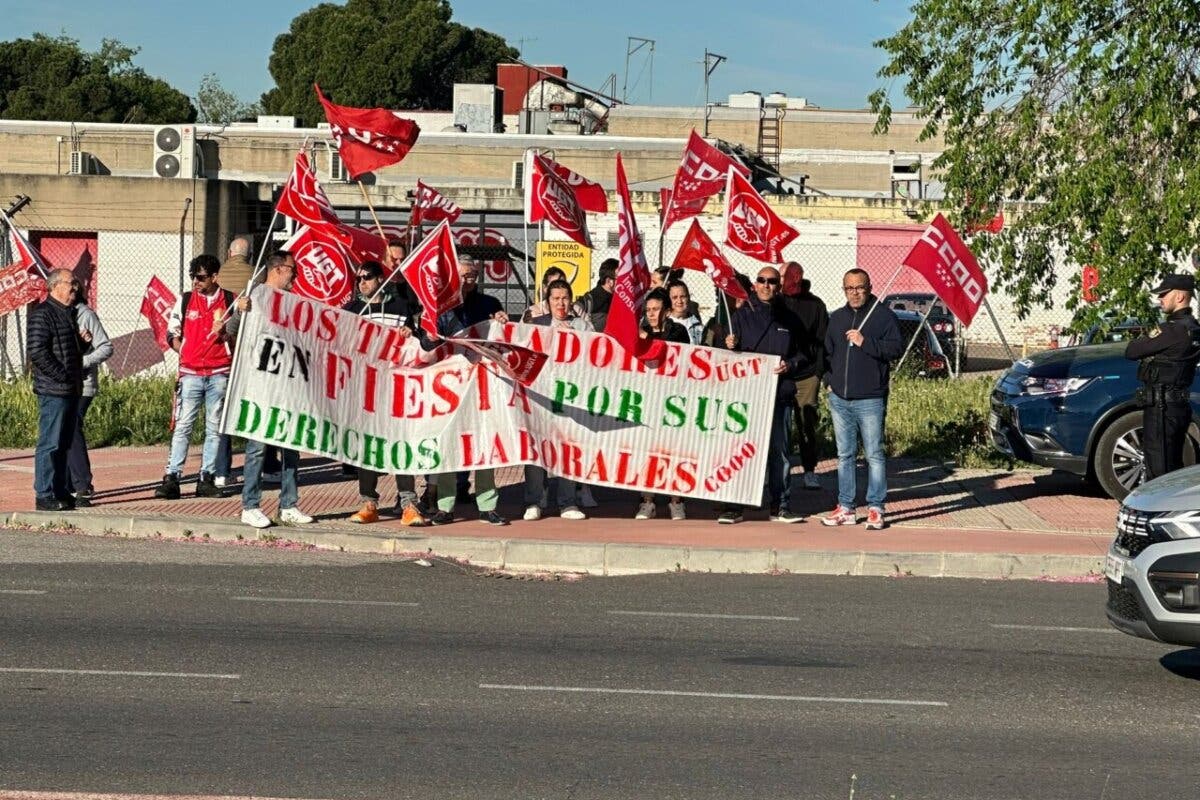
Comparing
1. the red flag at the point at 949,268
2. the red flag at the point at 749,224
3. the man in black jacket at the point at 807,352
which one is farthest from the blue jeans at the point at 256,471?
the red flag at the point at 949,268

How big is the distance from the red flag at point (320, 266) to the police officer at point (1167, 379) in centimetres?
694

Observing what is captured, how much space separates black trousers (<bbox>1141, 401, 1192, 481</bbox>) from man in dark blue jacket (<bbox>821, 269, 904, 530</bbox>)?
2.05 m

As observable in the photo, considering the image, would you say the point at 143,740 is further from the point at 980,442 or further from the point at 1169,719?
the point at 980,442

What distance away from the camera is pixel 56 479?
13.7 m

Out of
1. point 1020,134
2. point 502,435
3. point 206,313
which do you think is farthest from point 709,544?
point 1020,134

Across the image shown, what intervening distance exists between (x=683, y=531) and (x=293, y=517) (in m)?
2.92

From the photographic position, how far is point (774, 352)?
14125 mm

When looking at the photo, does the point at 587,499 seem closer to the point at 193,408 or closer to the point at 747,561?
the point at 747,561

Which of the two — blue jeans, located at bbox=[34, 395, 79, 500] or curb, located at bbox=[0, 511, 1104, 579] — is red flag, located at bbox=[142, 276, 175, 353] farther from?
curb, located at bbox=[0, 511, 1104, 579]

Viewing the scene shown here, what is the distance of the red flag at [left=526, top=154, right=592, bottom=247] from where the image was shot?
55.2 feet

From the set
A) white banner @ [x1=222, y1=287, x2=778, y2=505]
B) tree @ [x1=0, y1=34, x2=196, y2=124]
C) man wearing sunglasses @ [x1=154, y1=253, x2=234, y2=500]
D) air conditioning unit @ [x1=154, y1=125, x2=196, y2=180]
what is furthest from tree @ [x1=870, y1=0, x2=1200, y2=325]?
tree @ [x1=0, y1=34, x2=196, y2=124]

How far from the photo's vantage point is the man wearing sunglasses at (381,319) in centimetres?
1343

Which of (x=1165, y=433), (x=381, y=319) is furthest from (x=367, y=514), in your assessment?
(x=1165, y=433)

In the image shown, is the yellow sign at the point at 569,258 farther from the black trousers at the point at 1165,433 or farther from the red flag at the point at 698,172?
the black trousers at the point at 1165,433
